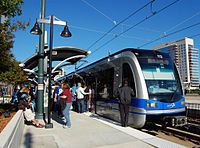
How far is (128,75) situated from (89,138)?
278 centimetres

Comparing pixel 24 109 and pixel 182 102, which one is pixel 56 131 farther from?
pixel 182 102

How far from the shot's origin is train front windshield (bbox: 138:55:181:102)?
6.54 m

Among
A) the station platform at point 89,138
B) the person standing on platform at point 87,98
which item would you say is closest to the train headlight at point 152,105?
the station platform at point 89,138

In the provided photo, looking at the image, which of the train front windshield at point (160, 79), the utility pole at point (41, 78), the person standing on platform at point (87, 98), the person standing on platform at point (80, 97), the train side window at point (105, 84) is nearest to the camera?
the train front windshield at point (160, 79)

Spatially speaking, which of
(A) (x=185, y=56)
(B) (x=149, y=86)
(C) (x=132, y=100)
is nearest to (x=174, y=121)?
(B) (x=149, y=86)

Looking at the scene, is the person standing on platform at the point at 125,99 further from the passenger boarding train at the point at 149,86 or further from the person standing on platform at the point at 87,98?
the person standing on platform at the point at 87,98

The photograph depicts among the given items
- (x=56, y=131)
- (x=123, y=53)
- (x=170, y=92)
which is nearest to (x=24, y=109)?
(x=56, y=131)

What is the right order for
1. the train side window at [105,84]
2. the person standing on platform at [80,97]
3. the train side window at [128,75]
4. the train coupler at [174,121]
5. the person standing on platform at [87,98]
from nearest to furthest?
the train coupler at [174,121], the train side window at [128,75], the train side window at [105,84], the person standing on platform at [80,97], the person standing on platform at [87,98]

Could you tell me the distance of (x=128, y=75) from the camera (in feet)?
23.1

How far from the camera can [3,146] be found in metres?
2.54

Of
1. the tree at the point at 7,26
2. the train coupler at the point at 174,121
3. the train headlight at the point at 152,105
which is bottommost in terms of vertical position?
the train coupler at the point at 174,121

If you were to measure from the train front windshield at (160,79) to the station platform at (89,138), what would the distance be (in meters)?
1.58

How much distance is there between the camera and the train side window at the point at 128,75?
6820 millimetres

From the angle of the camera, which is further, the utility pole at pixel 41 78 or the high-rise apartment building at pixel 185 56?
the high-rise apartment building at pixel 185 56
